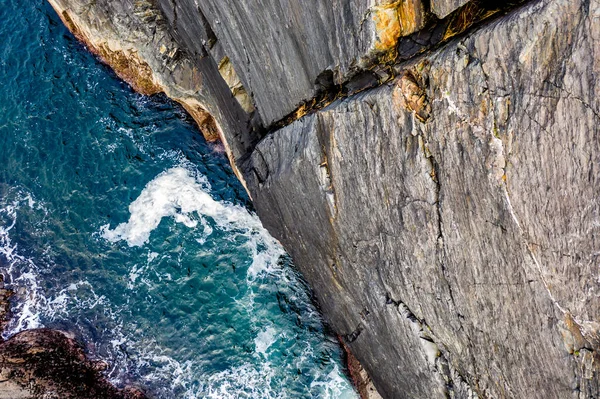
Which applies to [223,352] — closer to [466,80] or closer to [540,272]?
[540,272]

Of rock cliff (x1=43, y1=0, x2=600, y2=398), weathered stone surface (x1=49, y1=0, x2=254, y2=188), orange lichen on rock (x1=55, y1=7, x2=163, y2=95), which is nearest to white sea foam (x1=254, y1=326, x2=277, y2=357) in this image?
rock cliff (x1=43, y1=0, x2=600, y2=398)

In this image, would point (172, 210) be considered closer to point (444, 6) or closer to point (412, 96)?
point (412, 96)

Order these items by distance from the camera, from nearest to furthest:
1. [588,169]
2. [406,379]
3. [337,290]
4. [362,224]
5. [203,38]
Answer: [588,169], [362,224], [406,379], [337,290], [203,38]

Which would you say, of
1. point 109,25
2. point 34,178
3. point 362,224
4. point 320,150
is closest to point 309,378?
point 362,224

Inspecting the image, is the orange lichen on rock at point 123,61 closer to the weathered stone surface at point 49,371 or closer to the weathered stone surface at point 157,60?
the weathered stone surface at point 157,60

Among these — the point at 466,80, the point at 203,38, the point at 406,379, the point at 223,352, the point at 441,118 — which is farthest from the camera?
the point at 223,352

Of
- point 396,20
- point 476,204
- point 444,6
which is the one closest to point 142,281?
point 476,204
